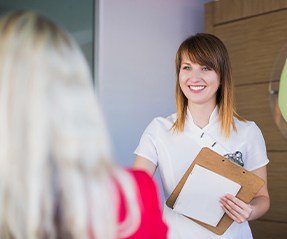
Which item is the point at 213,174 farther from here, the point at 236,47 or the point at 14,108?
the point at 236,47

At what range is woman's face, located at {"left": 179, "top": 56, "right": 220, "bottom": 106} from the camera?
1699mm

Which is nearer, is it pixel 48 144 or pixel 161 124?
pixel 48 144

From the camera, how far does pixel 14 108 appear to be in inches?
26.5

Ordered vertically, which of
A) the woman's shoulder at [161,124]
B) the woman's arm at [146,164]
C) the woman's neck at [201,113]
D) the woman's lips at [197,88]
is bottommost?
the woman's arm at [146,164]

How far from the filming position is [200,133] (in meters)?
1.68

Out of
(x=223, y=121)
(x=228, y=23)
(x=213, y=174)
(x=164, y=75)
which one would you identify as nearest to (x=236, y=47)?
(x=228, y=23)

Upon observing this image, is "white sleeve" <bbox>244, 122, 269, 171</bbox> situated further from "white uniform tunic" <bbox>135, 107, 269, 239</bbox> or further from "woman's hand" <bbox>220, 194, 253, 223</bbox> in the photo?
"woman's hand" <bbox>220, 194, 253, 223</bbox>

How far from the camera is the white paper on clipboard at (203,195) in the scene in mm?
1529

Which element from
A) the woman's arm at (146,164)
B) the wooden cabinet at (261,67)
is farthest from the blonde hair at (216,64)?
the wooden cabinet at (261,67)

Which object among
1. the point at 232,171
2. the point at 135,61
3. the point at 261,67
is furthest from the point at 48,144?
the point at 135,61

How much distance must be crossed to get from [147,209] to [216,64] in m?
1.02

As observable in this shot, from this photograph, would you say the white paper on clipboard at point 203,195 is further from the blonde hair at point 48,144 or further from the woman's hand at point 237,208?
the blonde hair at point 48,144

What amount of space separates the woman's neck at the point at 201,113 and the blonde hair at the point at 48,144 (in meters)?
1.03

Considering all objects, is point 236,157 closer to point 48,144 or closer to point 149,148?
point 149,148
